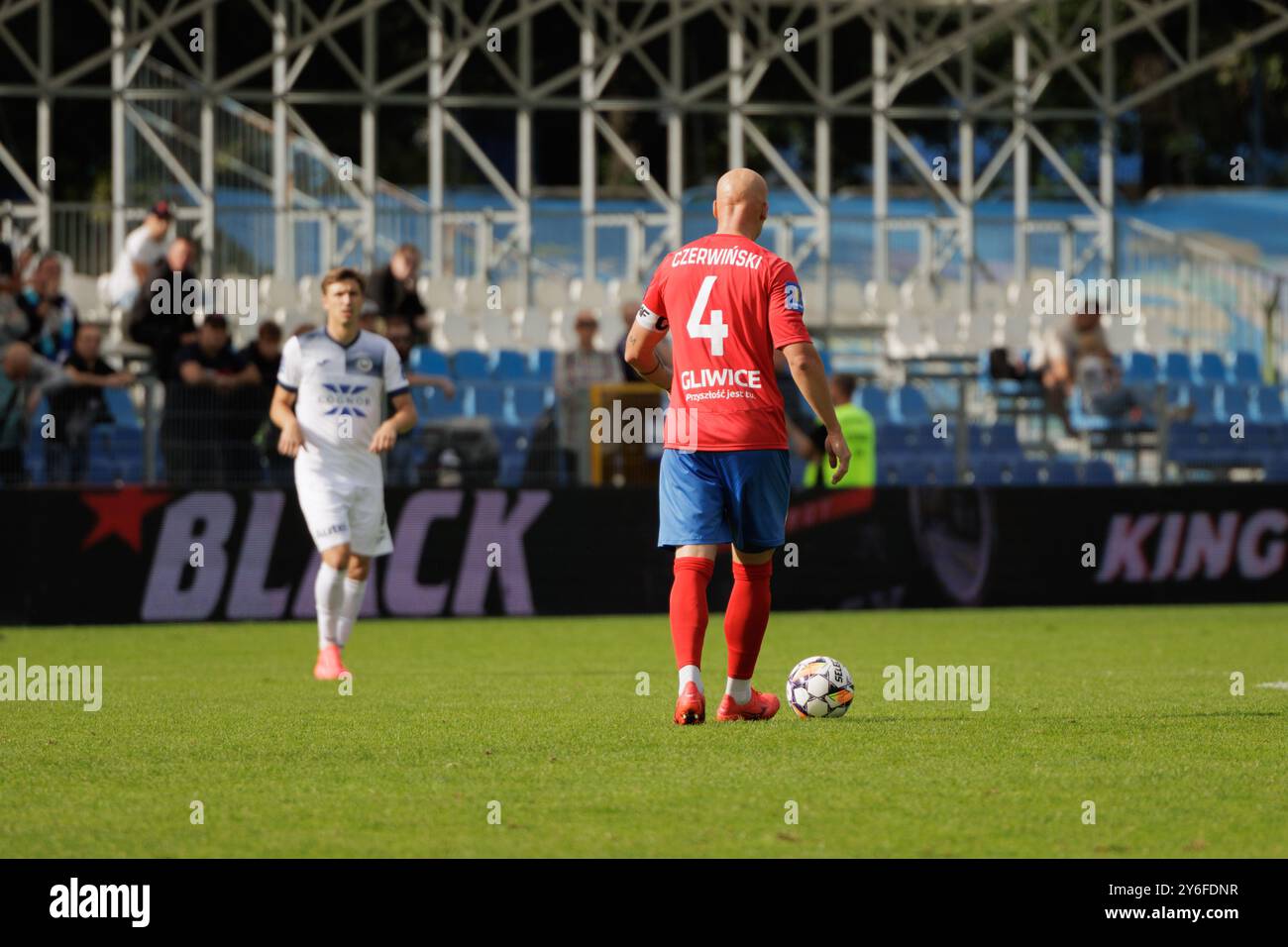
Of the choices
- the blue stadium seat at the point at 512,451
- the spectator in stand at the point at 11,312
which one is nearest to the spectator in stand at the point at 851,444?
the blue stadium seat at the point at 512,451

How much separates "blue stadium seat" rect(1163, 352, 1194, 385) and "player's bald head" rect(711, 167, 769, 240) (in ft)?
57.5

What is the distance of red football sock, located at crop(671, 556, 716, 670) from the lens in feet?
29.3

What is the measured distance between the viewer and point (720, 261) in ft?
29.2

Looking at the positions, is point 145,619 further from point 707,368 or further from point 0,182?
point 0,182

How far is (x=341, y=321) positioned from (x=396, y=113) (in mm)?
31410

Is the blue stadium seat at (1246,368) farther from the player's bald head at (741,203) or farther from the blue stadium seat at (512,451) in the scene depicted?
the player's bald head at (741,203)

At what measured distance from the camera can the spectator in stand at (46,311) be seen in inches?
719

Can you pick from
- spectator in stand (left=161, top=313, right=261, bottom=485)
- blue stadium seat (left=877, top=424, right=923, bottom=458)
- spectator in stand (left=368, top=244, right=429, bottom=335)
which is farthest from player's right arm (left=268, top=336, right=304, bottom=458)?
blue stadium seat (left=877, top=424, right=923, bottom=458)

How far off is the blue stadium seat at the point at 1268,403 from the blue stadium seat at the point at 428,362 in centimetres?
928

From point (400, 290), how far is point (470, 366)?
285 cm

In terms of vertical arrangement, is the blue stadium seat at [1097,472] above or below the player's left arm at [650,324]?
below

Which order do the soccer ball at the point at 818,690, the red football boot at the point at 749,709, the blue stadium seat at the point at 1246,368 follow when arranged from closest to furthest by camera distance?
1. the red football boot at the point at 749,709
2. the soccer ball at the point at 818,690
3. the blue stadium seat at the point at 1246,368

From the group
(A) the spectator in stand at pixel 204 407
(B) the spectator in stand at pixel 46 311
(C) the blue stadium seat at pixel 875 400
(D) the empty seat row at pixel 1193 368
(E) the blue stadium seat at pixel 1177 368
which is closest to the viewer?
(A) the spectator in stand at pixel 204 407

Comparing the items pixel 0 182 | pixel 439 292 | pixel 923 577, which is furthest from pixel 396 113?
pixel 923 577
